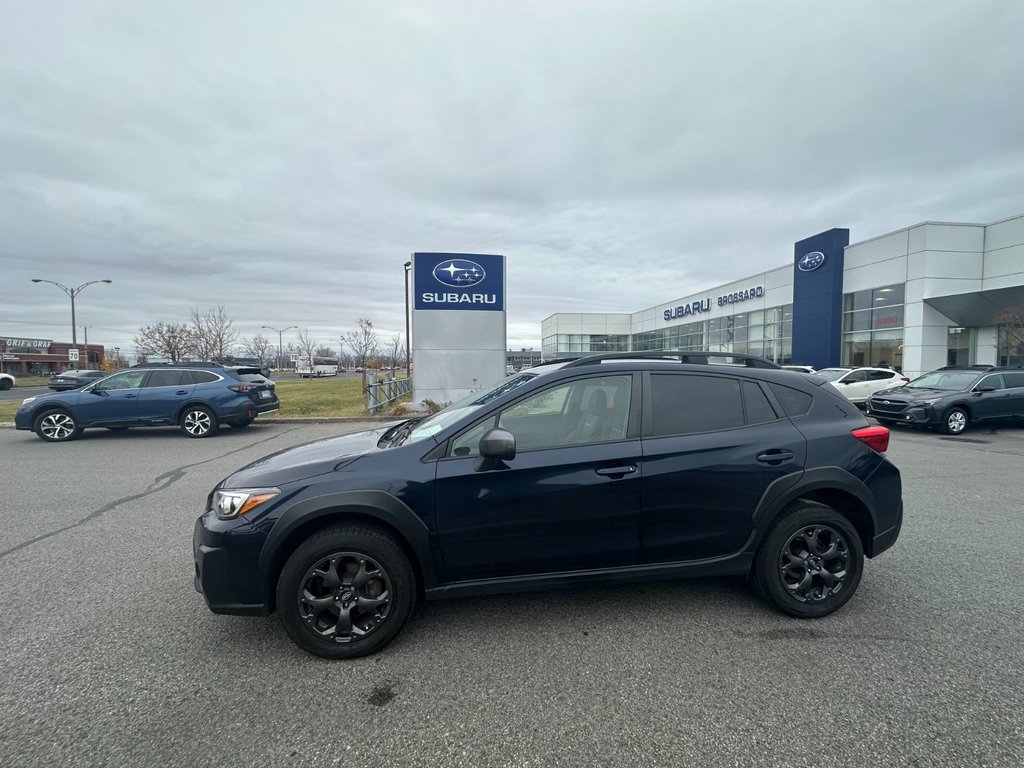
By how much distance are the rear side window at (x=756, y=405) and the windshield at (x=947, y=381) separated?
450 inches

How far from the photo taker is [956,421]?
35.1 ft

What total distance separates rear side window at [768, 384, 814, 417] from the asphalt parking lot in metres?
1.33

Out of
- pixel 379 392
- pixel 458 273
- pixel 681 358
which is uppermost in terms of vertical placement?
pixel 458 273

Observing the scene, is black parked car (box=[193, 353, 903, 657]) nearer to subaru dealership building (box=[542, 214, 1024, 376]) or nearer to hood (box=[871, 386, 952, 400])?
hood (box=[871, 386, 952, 400])

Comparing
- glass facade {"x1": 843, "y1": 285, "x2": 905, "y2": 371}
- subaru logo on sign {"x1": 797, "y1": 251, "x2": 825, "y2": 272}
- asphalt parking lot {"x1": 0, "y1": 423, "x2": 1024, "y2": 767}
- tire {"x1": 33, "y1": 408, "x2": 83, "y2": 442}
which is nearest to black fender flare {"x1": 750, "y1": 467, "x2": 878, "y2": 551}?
asphalt parking lot {"x1": 0, "y1": 423, "x2": 1024, "y2": 767}

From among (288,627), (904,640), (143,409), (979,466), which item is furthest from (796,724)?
(143,409)

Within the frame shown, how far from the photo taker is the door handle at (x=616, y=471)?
2.86 m

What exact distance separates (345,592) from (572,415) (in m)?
1.72

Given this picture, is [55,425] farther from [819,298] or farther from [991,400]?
[819,298]

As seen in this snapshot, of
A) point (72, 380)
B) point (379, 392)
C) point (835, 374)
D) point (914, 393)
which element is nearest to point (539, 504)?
point (914, 393)

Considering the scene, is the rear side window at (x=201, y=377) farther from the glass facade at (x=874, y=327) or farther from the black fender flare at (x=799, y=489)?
the glass facade at (x=874, y=327)

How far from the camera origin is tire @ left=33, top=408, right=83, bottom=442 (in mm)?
9812

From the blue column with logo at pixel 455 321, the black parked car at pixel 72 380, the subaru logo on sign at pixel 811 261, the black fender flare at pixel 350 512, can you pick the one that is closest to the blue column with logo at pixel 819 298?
the subaru logo on sign at pixel 811 261

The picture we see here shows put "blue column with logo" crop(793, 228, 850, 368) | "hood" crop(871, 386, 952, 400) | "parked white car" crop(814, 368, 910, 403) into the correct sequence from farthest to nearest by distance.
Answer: "blue column with logo" crop(793, 228, 850, 368) < "parked white car" crop(814, 368, 910, 403) < "hood" crop(871, 386, 952, 400)
